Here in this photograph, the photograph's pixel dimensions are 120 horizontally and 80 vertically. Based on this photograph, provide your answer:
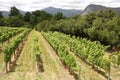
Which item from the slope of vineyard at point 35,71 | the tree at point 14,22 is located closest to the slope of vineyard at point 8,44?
the slope of vineyard at point 35,71

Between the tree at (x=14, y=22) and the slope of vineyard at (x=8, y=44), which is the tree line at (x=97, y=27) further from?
the tree at (x=14, y=22)

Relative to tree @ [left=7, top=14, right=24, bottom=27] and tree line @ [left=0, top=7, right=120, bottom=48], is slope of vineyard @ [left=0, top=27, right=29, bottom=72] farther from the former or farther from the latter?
tree @ [left=7, top=14, right=24, bottom=27]

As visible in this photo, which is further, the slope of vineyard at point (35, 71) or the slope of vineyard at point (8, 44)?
the slope of vineyard at point (8, 44)

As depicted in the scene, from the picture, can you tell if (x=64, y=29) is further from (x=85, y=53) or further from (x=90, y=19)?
(x=85, y=53)

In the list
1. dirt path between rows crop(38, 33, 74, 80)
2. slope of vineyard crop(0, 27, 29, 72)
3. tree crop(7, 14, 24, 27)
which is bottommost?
tree crop(7, 14, 24, 27)

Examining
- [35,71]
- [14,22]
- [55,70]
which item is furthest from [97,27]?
[14,22]

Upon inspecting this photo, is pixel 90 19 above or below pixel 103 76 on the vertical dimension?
above

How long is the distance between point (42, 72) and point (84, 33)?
34909 millimetres

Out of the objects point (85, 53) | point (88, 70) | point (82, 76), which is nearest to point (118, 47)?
point (85, 53)

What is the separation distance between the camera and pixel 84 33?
60469 millimetres

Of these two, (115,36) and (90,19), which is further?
(90,19)

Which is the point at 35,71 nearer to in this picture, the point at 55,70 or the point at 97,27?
the point at 55,70

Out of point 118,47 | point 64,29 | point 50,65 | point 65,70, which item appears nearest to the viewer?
point 65,70

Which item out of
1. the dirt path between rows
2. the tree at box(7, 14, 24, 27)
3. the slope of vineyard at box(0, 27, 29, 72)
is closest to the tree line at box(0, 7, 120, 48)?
the slope of vineyard at box(0, 27, 29, 72)
